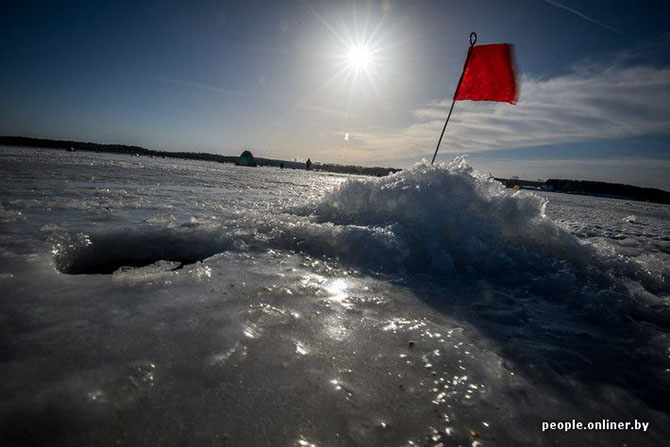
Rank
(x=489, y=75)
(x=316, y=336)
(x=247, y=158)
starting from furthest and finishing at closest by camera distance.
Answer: (x=247, y=158) < (x=489, y=75) < (x=316, y=336)

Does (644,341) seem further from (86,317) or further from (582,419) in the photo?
(86,317)

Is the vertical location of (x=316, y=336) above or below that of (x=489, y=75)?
below

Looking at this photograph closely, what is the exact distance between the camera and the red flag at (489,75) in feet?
20.2

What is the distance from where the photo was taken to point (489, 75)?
6.34 meters

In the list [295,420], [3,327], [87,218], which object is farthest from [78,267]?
[295,420]

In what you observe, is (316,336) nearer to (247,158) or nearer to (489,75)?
(489,75)

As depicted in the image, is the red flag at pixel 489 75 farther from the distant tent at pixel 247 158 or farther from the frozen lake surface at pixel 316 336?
the distant tent at pixel 247 158

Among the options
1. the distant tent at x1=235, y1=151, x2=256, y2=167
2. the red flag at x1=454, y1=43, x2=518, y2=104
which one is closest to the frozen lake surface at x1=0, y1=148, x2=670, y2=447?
the red flag at x1=454, y1=43, x2=518, y2=104

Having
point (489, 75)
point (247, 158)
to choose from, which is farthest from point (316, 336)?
point (247, 158)

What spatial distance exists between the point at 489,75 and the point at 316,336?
6.73 m

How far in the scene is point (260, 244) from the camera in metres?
3.77

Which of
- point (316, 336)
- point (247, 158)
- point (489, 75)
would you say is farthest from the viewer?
point (247, 158)

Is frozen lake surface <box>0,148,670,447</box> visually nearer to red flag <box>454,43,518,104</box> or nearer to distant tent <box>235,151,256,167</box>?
red flag <box>454,43,518,104</box>

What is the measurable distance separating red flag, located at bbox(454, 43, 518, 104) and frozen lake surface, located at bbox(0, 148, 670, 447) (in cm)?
358
